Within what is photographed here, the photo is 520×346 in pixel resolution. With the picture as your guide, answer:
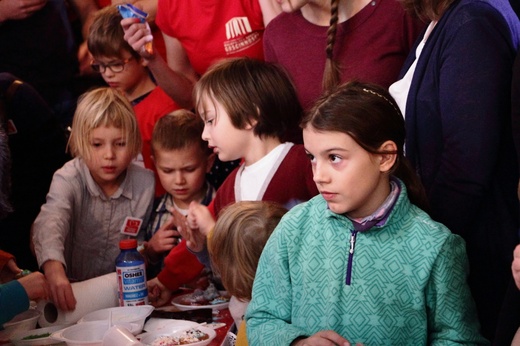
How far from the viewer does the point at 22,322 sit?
264 cm

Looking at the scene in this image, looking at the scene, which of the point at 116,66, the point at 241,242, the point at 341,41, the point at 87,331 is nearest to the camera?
the point at 241,242

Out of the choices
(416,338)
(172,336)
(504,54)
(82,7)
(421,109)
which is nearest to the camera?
(416,338)

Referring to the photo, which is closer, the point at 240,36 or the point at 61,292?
the point at 61,292

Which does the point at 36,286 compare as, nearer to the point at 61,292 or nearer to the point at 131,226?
the point at 61,292

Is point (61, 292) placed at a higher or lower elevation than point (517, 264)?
lower

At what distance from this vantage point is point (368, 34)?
2.66 metres

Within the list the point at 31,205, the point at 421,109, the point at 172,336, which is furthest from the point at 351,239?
the point at 31,205

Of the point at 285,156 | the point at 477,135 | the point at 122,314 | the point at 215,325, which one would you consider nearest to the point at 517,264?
the point at 477,135

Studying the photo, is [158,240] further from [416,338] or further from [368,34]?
[416,338]

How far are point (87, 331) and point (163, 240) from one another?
0.69m

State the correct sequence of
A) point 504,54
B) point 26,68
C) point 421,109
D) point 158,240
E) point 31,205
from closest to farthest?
point 504,54, point 421,109, point 158,240, point 31,205, point 26,68

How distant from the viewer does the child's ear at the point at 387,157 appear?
1.96m

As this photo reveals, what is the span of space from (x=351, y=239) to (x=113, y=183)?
1691 mm

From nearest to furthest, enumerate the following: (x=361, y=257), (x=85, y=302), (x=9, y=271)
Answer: (x=361, y=257) < (x=85, y=302) < (x=9, y=271)
